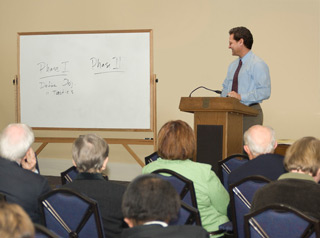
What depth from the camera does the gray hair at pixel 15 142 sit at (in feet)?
9.02

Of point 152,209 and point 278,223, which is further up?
point 152,209

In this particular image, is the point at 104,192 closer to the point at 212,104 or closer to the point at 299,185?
the point at 299,185

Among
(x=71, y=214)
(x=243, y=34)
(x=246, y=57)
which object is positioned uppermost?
(x=243, y=34)

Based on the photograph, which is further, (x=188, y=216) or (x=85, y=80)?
(x=85, y=80)

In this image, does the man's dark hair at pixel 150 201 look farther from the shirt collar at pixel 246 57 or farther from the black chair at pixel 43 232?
the shirt collar at pixel 246 57

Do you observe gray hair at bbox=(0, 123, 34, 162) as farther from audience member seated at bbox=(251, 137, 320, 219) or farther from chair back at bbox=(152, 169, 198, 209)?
audience member seated at bbox=(251, 137, 320, 219)

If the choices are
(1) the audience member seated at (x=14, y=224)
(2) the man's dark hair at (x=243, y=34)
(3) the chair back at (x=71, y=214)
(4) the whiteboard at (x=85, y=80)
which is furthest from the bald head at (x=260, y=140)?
(4) the whiteboard at (x=85, y=80)

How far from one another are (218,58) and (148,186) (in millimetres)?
5334

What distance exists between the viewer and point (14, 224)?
105 centimetres

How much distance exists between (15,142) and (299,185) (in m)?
1.59

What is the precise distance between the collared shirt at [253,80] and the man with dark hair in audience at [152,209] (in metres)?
3.16

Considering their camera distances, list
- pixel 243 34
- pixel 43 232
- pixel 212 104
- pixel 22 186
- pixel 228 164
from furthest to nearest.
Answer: pixel 243 34 → pixel 212 104 → pixel 228 164 → pixel 22 186 → pixel 43 232

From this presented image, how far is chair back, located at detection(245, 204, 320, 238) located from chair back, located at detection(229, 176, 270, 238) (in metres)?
0.41

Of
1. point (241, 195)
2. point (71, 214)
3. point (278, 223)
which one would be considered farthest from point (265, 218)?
point (71, 214)
